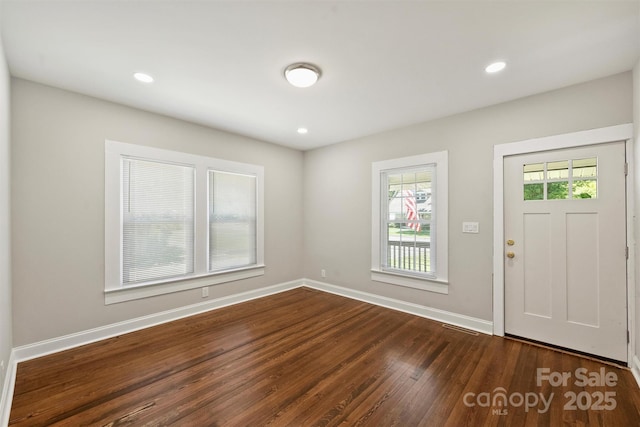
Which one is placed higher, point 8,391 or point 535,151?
point 535,151

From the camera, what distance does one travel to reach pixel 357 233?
436 cm

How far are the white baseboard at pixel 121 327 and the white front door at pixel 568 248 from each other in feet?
11.8

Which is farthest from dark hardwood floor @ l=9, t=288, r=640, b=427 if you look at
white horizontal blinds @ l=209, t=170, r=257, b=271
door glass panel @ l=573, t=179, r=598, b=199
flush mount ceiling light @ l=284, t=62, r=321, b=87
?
flush mount ceiling light @ l=284, t=62, r=321, b=87

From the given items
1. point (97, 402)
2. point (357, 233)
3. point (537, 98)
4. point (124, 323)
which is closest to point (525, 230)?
point (537, 98)

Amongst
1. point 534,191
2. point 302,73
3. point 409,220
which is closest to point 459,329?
point 409,220

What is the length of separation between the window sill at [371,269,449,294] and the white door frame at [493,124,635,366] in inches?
23.5

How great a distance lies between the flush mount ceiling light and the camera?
2285mm

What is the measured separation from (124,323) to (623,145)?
5.40 m

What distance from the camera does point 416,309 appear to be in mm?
3627

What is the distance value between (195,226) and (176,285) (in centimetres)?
81

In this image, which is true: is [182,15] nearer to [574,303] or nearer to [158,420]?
[158,420]

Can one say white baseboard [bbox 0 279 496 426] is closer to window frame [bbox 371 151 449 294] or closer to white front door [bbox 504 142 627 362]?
window frame [bbox 371 151 449 294]

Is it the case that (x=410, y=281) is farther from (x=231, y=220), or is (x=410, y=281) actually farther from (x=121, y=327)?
(x=121, y=327)

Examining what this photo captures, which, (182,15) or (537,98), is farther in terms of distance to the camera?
(537,98)
